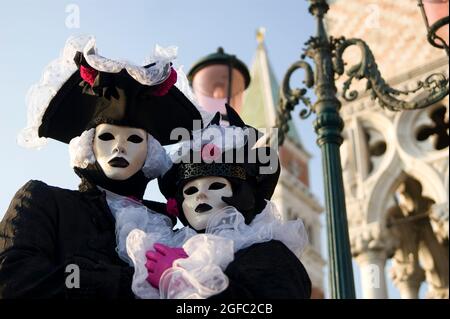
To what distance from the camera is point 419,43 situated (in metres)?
13.9

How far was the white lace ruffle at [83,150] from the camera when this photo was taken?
243 cm

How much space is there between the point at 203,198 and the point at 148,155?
256 millimetres

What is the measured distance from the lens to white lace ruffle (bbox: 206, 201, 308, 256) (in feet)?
7.09

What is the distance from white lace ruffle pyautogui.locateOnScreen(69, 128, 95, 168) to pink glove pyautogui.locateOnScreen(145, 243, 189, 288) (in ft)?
1.49

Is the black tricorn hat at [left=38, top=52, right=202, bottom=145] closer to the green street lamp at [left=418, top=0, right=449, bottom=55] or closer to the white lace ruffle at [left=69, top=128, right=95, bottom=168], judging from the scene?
the white lace ruffle at [left=69, top=128, right=95, bottom=168]

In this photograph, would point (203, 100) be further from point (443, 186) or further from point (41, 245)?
point (443, 186)

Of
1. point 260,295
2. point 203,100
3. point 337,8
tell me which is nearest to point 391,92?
point 203,100

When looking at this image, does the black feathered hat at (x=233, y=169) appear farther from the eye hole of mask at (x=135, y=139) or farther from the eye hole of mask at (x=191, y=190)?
the eye hole of mask at (x=135, y=139)

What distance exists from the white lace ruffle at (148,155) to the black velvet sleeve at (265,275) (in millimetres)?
531

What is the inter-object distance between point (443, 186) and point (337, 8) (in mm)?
4410

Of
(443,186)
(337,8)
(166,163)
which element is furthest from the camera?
(337,8)

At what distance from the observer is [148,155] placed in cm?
249

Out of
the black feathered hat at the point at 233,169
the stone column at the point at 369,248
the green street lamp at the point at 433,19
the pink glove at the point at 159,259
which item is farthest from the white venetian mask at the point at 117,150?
the stone column at the point at 369,248

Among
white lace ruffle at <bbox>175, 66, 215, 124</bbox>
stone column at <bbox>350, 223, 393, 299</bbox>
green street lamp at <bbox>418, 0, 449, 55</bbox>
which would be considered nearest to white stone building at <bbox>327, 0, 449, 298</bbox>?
stone column at <bbox>350, 223, 393, 299</bbox>
